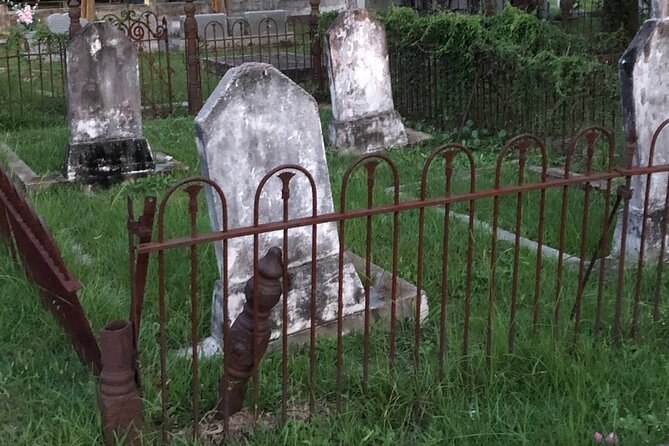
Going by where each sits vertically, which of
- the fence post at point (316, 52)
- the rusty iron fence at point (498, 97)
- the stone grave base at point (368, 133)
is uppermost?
the fence post at point (316, 52)

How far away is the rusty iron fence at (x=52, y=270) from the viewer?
305cm

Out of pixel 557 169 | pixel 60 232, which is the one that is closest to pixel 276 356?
pixel 60 232

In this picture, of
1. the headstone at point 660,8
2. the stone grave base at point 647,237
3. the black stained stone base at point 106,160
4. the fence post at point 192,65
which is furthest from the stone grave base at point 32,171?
the headstone at point 660,8

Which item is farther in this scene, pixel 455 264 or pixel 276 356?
pixel 455 264

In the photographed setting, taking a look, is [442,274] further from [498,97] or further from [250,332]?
[498,97]

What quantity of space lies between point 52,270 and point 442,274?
5.02 feet

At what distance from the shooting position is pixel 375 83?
7.98m

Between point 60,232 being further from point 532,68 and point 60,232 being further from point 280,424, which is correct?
point 532,68

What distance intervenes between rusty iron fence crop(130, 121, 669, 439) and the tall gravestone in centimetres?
5

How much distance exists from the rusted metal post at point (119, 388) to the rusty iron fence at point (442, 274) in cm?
10

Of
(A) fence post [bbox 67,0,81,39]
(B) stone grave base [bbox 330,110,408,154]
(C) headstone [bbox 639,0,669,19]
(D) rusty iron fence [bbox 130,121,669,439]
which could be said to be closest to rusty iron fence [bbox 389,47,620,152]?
(B) stone grave base [bbox 330,110,408,154]

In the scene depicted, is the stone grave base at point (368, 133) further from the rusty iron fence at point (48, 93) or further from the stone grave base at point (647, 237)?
the stone grave base at point (647, 237)

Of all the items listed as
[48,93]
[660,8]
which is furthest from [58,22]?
[660,8]

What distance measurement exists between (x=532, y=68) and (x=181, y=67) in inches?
319
